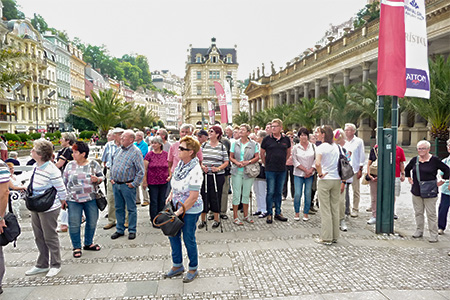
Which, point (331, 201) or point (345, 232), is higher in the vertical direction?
point (331, 201)

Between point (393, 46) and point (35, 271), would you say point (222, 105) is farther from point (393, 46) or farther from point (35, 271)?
point (35, 271)

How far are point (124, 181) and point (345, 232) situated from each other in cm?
427

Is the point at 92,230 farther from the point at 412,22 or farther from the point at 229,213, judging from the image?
the point at 412,22

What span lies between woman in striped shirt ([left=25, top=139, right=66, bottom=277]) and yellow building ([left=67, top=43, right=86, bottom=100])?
7520cm

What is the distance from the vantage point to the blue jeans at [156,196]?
23.1 ft

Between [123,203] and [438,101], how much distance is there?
50.8ft

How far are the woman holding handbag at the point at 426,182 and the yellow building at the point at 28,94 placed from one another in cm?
5218

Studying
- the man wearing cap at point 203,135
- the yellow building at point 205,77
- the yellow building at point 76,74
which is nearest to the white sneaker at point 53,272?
the man wearing cap at point 203,135

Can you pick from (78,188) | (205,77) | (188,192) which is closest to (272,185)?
(188,192)

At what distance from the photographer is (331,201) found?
19.6 feet

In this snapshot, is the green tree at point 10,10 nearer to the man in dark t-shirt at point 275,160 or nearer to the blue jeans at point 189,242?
the man in dark t-shirt at point 275,160

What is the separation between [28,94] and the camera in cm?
5584

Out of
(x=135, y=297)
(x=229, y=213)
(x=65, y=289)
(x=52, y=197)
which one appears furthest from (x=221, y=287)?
(x=229, y=213)

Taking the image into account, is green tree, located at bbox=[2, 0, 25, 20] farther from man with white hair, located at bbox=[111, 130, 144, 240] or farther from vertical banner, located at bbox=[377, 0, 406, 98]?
vertical banner, located at bbox=[377, 0, 406, 98]
